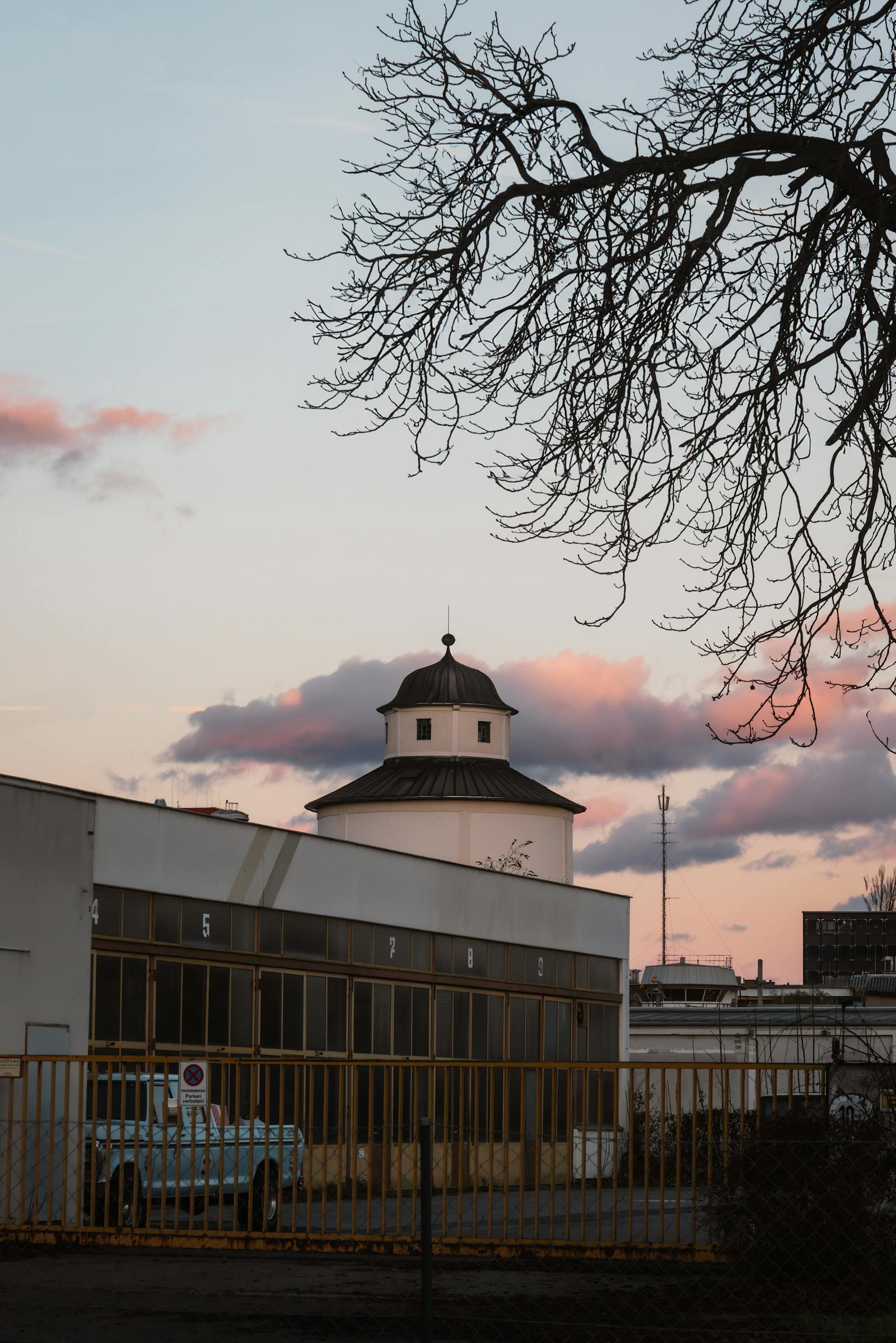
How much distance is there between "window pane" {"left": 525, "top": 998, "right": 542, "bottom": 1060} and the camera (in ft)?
122

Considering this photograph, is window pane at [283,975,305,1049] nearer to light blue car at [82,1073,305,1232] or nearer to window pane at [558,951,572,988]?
window pane at [558,951,572,988]

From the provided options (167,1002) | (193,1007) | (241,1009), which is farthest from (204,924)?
(241,1009)

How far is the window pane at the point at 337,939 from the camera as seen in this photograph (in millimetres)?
30859

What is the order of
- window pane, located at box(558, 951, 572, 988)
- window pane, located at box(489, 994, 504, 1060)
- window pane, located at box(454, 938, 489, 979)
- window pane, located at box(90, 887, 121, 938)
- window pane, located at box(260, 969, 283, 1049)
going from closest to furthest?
window pane, located at box(90, 887, 121, 938) → window pane, located at box(260, 969, 283, 1049) → window pane, located at box(454, 938, 489, 979) → window pane, located at box(489, 994, 504, 1060) → window pane, located at box(558, 951, 572, 988)

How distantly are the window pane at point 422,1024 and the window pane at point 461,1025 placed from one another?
0.83m

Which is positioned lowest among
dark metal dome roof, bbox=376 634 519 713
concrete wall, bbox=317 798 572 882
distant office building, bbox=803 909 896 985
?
distant office building, bbox=803 909 896 985

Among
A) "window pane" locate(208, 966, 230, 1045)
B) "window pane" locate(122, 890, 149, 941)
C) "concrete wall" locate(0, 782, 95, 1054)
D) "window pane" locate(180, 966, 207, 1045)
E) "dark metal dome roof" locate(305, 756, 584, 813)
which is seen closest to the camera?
"concrete wall" locate(0, 782, 95, 1054)

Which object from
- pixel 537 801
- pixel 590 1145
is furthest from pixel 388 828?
pixel 590 1145

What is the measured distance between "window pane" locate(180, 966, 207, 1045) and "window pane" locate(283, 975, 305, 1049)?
2261 millimetres

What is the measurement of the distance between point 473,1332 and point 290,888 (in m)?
19.7

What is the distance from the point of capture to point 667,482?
1055 cm

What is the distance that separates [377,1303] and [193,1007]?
16160 mm

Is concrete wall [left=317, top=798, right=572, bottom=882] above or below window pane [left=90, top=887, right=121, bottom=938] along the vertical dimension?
above

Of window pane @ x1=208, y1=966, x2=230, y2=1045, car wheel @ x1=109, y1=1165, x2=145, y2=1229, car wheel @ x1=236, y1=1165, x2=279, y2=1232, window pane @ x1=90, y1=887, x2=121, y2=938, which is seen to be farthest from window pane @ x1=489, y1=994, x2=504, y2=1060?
car wheel @ x1=109, y1=1165, x2=145, y2=1229
